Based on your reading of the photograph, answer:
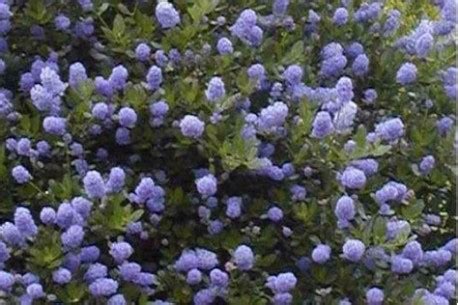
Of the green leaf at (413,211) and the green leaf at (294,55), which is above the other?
the green leaf at (294,55)

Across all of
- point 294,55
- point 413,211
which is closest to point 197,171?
point 294,55

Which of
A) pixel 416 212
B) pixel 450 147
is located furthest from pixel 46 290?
pixel 450 147

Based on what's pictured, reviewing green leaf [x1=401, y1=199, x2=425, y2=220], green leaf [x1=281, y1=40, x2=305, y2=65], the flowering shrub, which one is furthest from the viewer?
green leaf [x1=281, y1=40, x2=305, y2=65]

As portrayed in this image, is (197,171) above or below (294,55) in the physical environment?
below

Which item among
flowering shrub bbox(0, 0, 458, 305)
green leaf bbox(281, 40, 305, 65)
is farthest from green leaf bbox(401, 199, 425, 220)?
green leaf bbox(281, 40, 305, 65)

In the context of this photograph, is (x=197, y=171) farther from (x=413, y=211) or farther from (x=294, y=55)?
(x=413, y=211)

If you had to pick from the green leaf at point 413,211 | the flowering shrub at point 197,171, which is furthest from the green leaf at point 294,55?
the green leaf at point 413,211

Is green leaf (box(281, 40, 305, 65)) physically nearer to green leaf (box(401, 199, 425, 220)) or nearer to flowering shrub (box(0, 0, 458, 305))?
flowering shrub (box(0, 0, 458, 305))

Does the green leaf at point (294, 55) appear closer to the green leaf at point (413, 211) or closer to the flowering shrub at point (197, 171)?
the flowering shrub at point (197, 171)

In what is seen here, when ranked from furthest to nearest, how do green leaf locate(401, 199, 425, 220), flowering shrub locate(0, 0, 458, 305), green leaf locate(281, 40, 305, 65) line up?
green leaf locate(281, 40, 305, 65), green leaf locate(401, 199, 425, 220), flowering shrub locate(0, 0, 458, 305)
